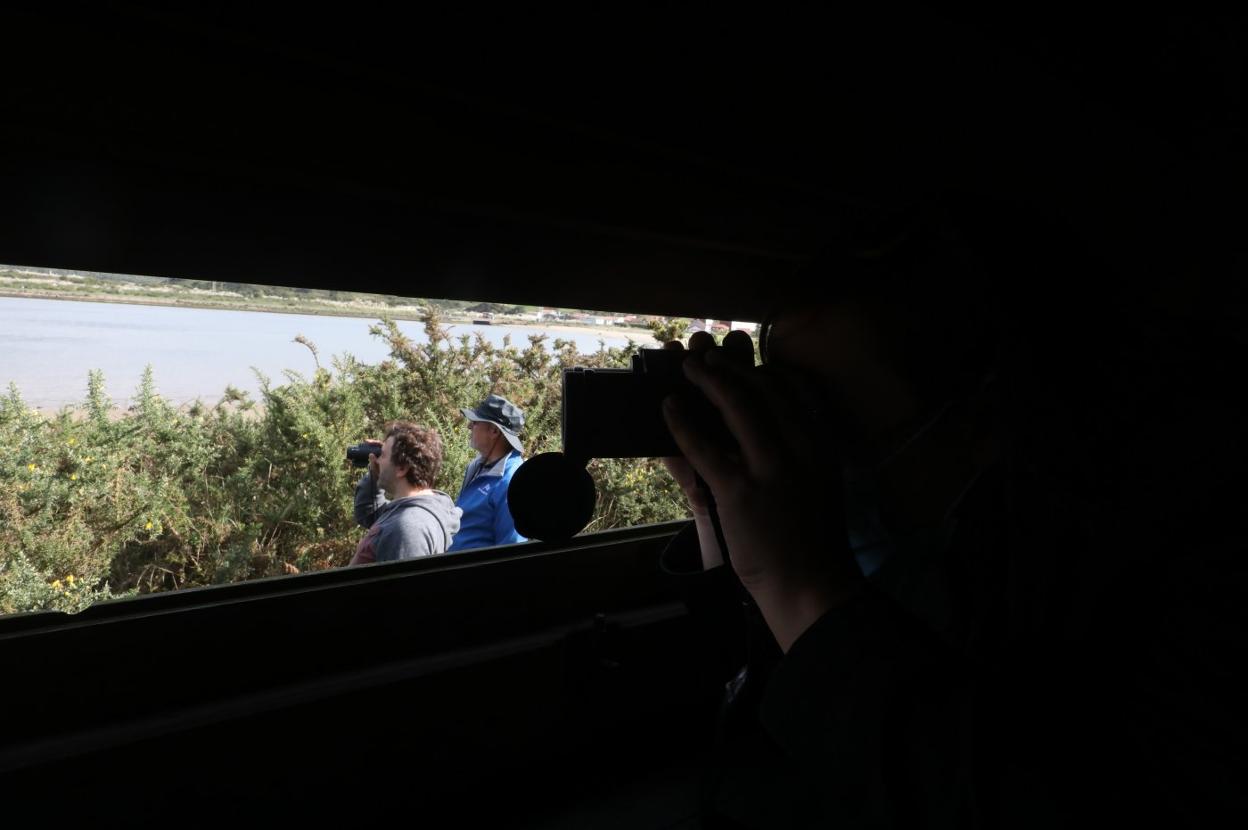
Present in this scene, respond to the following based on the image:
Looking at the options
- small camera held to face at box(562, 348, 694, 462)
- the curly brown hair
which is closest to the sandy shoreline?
the curly brown hair

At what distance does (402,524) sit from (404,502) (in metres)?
0.11

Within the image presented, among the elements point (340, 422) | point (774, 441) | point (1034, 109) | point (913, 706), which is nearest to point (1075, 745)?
point (913, 706)

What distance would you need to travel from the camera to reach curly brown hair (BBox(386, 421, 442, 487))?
229cm

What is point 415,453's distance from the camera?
2.31m

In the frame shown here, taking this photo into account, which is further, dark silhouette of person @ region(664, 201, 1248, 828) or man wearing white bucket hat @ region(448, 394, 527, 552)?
man wearing white bucket hat @ region(448, 394, 527, 552)

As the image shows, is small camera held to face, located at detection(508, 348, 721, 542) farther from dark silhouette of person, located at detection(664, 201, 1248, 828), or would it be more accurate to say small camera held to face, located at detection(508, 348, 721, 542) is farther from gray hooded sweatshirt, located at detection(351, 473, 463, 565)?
gray hooded sweatshirt, located at detection(351, 473, 463, 565)

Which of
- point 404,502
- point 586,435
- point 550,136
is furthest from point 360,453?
point 586,435

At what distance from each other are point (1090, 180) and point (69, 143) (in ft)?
8.29

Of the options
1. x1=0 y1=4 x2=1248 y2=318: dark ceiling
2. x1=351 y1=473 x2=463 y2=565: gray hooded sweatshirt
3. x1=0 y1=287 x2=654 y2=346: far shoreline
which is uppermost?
x1=0 y1=4 x2=1248 y2=318: dark ceiling

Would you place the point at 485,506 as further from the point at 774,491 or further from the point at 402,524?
the point at 774,491

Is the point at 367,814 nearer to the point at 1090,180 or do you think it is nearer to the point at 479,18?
the point at 479,18

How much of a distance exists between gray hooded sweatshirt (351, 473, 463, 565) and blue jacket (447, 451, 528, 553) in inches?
1.9

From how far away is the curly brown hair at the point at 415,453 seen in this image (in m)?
2.29

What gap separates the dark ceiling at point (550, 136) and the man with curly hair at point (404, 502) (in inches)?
37.5
